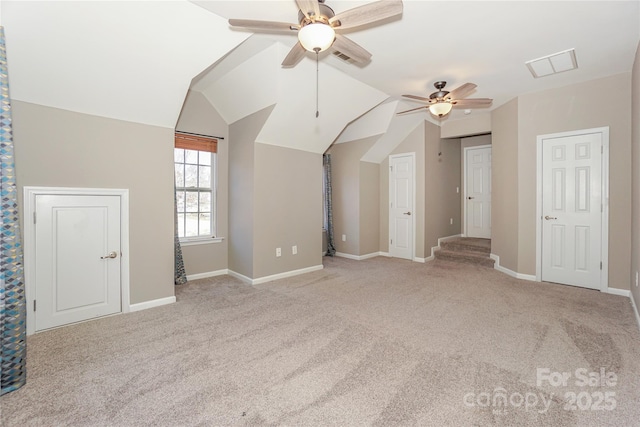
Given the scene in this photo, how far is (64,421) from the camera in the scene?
61.8 inches

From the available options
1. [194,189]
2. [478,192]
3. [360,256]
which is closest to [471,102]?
[478,192]

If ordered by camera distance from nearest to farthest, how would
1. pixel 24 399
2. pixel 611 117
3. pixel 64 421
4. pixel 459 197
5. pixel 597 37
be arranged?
1. pixel 64 421
2. pixel 24 399
3. pixel 597 37
4. pixel 611 117
5. pixel 459 197

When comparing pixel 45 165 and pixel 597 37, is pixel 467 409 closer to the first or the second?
pixel 597 37

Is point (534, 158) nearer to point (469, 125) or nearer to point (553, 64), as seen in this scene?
point (553, 64)

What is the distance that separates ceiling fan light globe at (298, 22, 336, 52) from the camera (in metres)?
1.99

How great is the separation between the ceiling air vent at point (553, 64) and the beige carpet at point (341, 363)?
2.86m

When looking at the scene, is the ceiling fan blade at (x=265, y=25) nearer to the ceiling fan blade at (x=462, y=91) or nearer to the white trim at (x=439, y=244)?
the ceiling fan blade at (x=462, y=91)

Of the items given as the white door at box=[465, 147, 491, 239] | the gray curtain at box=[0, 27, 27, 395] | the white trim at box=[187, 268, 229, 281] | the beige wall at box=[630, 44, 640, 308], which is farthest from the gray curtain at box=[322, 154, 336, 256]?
the gray curtain at box=[0, 27, 27, 395]

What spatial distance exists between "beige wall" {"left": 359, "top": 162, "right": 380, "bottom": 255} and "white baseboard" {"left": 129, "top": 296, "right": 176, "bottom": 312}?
12.2ft

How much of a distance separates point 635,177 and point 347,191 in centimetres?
419

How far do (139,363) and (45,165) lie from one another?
2.09 metres

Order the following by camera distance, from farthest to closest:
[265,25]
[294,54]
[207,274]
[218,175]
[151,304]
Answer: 1. [218,175]
2. [207,274]
3. [151,304]
4. [294,54]
5. [265,25]

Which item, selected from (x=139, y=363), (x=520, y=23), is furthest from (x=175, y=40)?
(x=520, y=23)

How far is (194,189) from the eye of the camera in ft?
14.5
